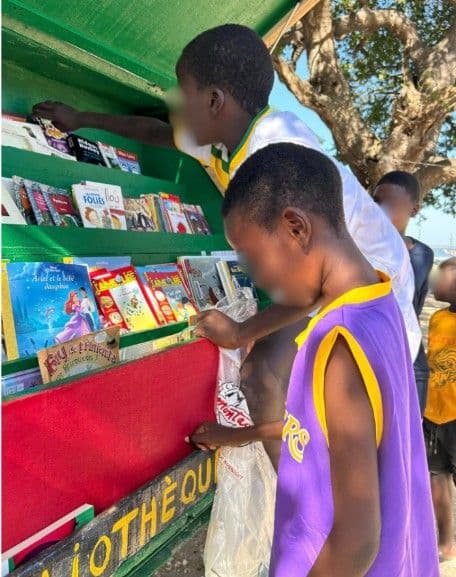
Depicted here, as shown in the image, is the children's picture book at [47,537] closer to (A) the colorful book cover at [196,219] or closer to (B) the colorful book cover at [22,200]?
(B) the colorful book cover at [22,200]

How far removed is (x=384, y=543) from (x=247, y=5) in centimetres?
250

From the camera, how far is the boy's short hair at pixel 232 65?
167 cm

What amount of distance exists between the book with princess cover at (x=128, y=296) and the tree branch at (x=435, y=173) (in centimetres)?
602

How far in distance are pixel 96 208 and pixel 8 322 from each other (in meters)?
0.75

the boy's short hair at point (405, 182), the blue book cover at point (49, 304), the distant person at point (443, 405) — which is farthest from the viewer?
the boy's short hair at point (405, 182)

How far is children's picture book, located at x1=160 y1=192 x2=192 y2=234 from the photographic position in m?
2.73

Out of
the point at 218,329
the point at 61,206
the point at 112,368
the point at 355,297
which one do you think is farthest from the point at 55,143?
the point at 355,297

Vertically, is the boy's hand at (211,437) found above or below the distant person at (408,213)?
below

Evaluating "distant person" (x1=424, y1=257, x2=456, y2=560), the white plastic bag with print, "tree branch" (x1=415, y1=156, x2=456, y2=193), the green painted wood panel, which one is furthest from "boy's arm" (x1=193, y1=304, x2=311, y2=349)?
"tree branch" (x1=415, y1=156, x2=456, y2=193)

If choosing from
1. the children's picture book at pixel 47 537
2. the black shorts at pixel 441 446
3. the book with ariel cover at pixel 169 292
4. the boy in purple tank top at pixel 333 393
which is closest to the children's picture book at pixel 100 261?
the book with ariel cover at pixel 169 292

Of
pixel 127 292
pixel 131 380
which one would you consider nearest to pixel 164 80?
pixel 127 292

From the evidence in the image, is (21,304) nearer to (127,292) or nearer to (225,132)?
(127,292)

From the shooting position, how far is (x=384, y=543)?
3.22 ft

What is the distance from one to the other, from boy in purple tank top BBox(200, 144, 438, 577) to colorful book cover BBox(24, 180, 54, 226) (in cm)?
121
